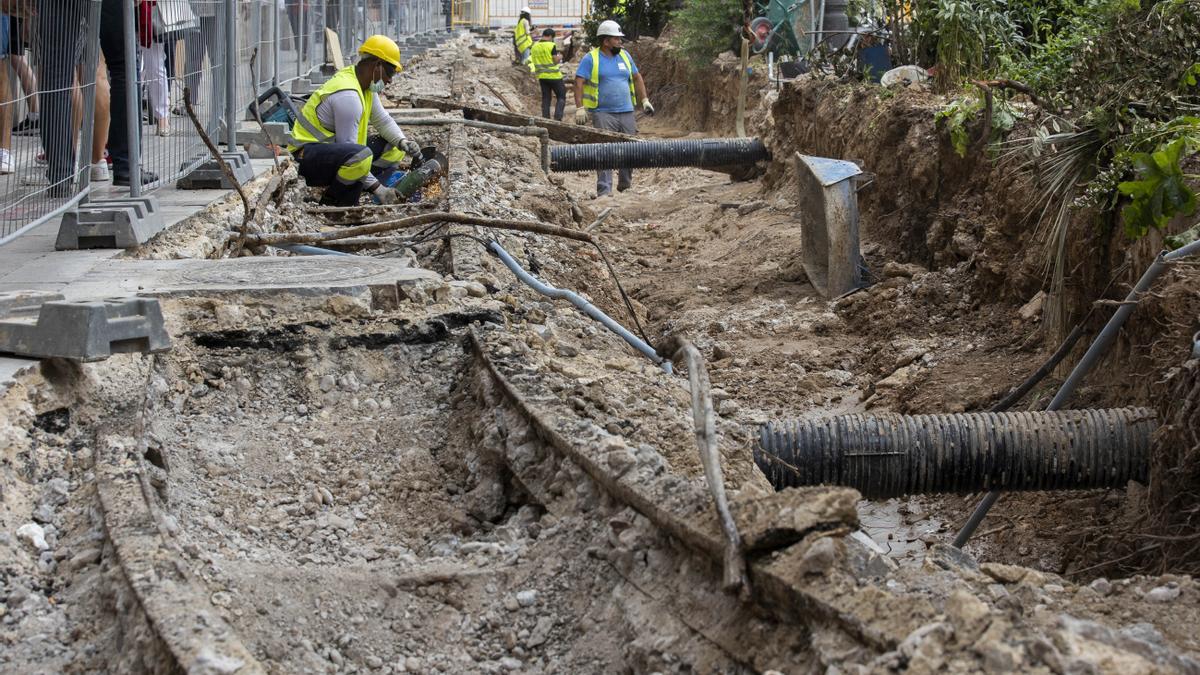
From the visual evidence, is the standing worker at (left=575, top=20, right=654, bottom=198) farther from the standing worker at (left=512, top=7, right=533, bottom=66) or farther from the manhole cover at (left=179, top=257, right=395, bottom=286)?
the standing worker at (left=512, top=7, right=533, bottom=66)

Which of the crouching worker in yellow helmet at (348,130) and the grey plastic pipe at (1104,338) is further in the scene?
the crouching worker in yellow helmet at (348,130)

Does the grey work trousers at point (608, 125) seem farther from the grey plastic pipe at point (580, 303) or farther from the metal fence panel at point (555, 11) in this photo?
the metal fence panel at point (555, 11)

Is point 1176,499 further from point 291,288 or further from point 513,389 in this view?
point 291,288

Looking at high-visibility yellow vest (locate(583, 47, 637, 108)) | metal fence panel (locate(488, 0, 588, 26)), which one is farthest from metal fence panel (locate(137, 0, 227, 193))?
metal fence panel (locate(488, 0, 588, 26))

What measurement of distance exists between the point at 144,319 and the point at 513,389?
1.16 meters

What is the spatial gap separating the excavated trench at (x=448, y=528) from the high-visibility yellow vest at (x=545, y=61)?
1406 cm

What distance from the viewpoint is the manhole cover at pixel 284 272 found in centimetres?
488

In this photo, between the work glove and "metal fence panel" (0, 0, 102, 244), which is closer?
"metal fence panel" (0, 0, 102, 244)

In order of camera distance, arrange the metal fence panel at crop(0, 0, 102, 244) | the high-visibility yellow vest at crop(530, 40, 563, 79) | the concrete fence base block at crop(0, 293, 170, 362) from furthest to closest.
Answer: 1. the high-visibility yellow vest at crop(530, 40, 563, 79)
2. the metal fence panel at crop(0, 0, 102, 244)
3. the concrete fence base block at crop(0, 293, 170, 362)

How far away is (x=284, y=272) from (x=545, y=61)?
15.3 meters

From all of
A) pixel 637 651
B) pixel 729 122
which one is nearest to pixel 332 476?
pixel 637 651

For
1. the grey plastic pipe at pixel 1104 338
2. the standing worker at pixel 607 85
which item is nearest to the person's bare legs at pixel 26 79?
the grey plastic pipe at pixel 1104 338

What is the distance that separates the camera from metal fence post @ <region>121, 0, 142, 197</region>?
5.98 metres

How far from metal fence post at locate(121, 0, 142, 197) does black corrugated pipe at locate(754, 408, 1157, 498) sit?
11.4 feet
